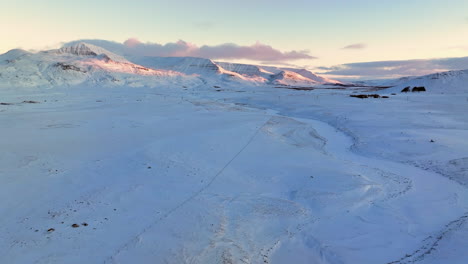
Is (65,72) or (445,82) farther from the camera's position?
(65,72)

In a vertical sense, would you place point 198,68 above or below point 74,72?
above

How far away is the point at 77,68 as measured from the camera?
3974 inches

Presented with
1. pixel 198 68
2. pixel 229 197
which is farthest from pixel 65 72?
pixel 229 197

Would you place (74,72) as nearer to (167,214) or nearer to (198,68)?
(198,68)

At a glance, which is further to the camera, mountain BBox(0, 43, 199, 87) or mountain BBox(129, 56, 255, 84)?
mountain BBox(129, 56, 255, 84)

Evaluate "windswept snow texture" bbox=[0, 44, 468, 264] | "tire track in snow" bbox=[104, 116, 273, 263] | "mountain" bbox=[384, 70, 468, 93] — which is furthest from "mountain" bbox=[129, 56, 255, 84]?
"tire track in snow" bbox=[104, 116, 273, 263]

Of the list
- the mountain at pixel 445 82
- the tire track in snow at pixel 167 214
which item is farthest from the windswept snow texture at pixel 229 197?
the mountain at pixel 445 82

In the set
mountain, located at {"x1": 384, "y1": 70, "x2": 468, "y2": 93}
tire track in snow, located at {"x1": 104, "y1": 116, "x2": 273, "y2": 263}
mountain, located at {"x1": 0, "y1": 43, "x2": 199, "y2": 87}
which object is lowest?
tire track in snow, located at {"x1": 104, "y1": 116, "x2": 273, "y2": 263}

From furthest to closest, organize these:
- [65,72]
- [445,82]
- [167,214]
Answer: [65,72]
[445,82]
[167,214]

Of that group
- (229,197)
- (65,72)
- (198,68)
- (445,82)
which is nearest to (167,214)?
(229,197)

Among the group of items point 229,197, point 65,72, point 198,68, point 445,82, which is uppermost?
point 198,68

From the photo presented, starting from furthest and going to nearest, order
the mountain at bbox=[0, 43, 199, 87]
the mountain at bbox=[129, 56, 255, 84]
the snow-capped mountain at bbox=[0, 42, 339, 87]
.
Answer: the mountain at bbox=[129, 56, 255, 84] < the snow-capped mountain at bbox=[0, 42, 339, 87] < the mountain at bbox=[0, 43, 199, 87]

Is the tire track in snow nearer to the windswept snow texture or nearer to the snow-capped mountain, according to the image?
the windswept snow texture

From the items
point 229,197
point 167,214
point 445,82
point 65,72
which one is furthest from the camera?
point 65,72
